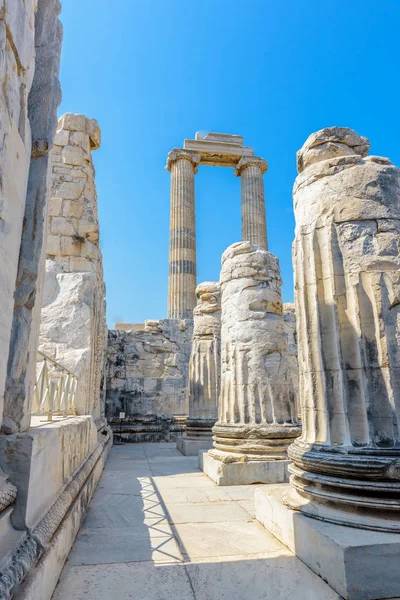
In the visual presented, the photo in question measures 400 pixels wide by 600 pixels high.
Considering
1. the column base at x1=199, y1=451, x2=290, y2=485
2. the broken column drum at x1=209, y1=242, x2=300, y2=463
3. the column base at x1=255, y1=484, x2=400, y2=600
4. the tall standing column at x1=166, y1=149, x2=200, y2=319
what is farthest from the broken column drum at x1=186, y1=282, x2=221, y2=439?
the tall standing column at x1=166, y1=149, x2=200, y2=319

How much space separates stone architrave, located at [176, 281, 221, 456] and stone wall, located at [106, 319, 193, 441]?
2.46 meters

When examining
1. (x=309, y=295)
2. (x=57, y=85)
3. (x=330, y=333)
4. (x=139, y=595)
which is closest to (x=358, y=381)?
(x=330, y=333)

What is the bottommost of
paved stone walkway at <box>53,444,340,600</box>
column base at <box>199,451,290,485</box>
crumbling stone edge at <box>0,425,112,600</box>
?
paved stone walkway at <box>53,444,340,600</box>

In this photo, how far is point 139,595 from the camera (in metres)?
2.24

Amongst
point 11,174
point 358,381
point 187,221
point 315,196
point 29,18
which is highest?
point 187,221

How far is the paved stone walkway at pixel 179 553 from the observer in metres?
2.28

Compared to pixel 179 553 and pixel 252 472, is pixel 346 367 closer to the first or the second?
pixel 179 553

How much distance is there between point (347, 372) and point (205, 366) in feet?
19.6

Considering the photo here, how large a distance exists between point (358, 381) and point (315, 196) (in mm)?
1523

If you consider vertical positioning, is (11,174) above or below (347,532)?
above

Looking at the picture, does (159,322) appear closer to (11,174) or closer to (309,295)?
(309,295)

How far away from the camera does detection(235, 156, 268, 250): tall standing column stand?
22.2m

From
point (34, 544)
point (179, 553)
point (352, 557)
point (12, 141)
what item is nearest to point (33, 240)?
point (12, 141)

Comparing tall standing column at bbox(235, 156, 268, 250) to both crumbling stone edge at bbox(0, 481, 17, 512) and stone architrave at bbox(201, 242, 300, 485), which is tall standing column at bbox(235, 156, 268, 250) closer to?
stone architrave at bbox(201, 242, 300, 485)
